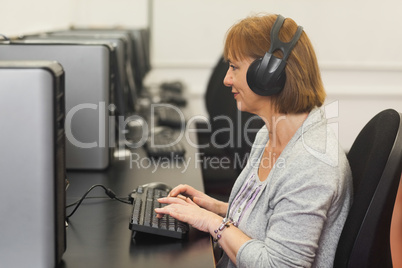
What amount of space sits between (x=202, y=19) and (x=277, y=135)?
2926mm

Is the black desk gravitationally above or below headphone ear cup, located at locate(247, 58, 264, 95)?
below

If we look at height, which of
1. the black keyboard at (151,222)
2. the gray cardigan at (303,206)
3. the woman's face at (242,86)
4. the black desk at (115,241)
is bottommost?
the black desk at (115,241)

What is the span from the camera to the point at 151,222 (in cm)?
115

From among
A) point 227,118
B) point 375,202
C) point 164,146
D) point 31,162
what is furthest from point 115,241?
point 227,118

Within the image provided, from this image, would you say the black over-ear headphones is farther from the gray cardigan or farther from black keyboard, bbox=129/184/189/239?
black keyboard, bbox=129/184/189/239

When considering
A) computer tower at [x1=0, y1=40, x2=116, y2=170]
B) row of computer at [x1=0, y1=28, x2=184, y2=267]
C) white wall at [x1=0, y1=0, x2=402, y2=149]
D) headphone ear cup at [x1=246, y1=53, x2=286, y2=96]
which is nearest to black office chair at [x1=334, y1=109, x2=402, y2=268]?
headphone ear cup at [x1=246, y1=53, x2=286, y2=96]

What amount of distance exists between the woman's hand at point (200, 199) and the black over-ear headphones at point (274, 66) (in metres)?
0.36

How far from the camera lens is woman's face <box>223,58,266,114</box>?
119 cm

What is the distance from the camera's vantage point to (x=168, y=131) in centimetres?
224

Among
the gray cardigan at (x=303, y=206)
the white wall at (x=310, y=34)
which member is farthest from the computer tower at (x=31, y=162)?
the white wall at (x=310, y=34)

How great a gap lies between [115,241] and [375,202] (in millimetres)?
527

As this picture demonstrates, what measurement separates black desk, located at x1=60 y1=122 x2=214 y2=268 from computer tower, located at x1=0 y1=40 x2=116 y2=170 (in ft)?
0.29

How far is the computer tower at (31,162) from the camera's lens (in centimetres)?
89

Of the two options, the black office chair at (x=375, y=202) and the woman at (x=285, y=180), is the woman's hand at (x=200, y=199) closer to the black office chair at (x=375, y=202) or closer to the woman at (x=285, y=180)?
the woman at (x=285, y=180)
